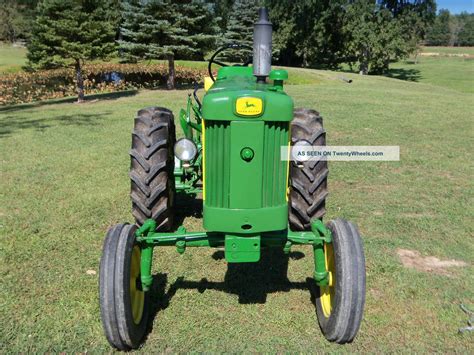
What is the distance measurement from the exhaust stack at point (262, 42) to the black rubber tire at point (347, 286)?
131 cm

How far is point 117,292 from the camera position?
2.69 m

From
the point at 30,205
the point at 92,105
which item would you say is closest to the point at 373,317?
the point at 30,205

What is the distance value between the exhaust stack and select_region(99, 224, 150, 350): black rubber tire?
1561 millimetres

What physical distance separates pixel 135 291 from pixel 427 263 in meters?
2.74

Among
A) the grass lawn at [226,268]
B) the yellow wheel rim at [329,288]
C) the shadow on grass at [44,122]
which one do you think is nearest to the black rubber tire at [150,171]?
the grass lawn at [226,268]

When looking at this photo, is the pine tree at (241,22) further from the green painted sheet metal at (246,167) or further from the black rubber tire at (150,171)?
the green painted sheet metal at (246,167)

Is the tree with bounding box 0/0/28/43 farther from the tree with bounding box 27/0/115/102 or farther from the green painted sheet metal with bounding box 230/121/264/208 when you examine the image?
the green painted sheet metal with bounding box 230/121/264/208

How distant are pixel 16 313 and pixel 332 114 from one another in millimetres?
10270

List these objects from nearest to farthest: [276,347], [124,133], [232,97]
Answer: [232,97] → [276,347] → [124,133]

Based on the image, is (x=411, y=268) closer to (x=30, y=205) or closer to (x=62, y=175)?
(x=30, y=205)

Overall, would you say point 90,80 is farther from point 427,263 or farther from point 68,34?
point 427,263

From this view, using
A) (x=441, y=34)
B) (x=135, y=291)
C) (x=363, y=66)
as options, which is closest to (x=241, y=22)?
(x=363, y=66)

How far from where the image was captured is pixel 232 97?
8.68 feet

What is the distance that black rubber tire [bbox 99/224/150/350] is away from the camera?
8.80 feet
